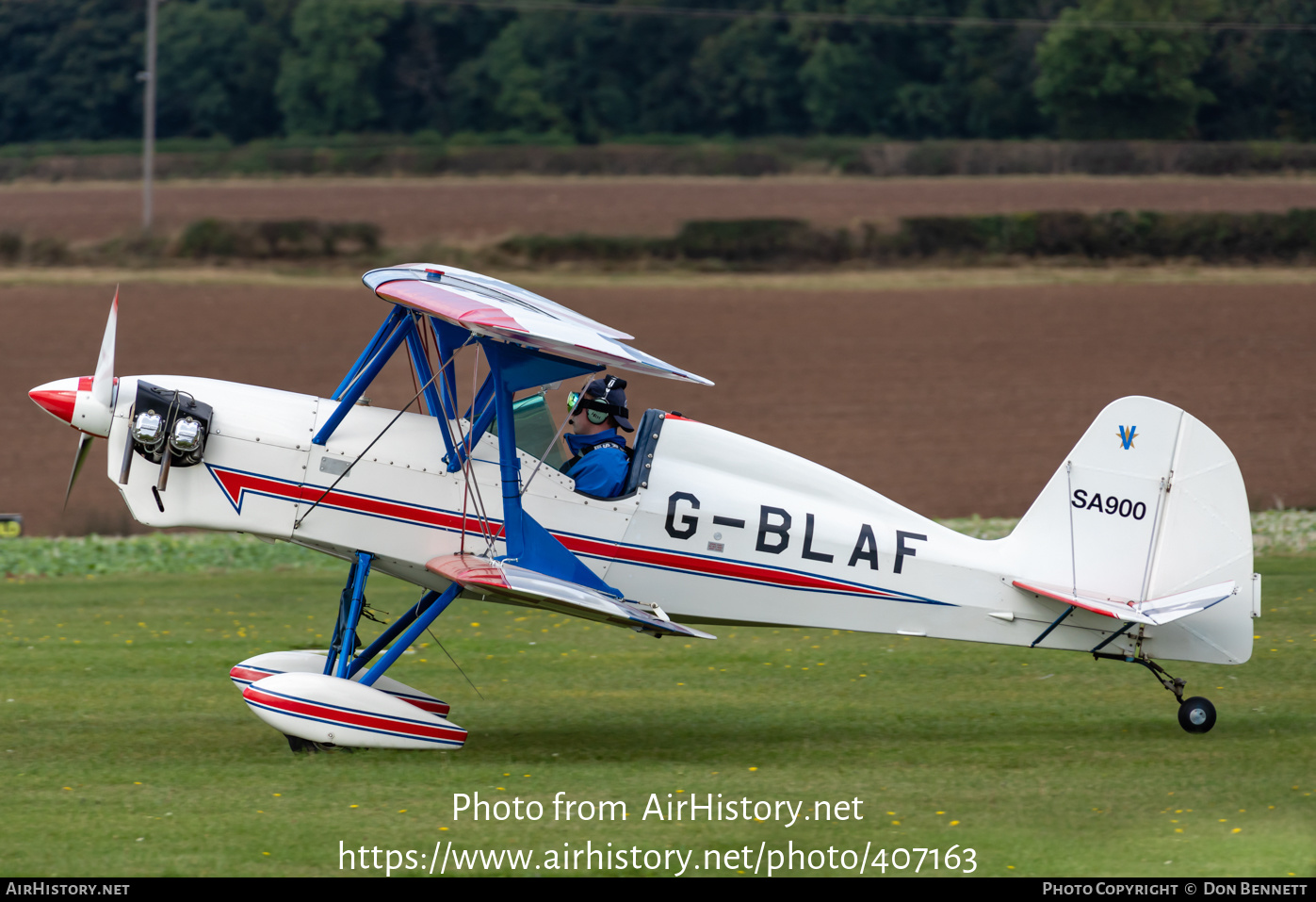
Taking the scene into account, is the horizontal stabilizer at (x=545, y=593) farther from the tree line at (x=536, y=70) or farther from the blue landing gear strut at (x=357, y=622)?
the tree line at (x=536, y=70)

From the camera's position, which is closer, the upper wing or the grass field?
the grass field

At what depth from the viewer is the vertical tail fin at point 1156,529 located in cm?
891

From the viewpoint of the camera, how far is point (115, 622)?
13180mm

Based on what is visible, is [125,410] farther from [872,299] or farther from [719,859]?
[872,299]

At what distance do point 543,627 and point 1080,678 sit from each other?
16.2 feet

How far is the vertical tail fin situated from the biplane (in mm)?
13

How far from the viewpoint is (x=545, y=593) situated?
7.95 m

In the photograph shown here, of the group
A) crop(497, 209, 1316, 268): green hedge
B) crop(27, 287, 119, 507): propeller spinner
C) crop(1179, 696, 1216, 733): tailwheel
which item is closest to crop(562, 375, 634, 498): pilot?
crop(27, 287, 119, 507): propeller spinner

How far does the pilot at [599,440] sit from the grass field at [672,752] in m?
1.69

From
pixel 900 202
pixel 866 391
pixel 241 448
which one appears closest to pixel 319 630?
pixel 241 448

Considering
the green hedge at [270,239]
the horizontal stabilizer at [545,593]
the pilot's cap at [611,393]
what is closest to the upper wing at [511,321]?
the pilot's cap at [611,393]

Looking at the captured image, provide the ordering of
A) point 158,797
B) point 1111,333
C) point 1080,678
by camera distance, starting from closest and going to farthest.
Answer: point 158,797 → point 1080,678 → point 1111,333

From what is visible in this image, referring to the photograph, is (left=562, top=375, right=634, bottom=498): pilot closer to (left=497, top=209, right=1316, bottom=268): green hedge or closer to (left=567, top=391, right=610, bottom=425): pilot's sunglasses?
(left=567, top=391, right=610, bottom=425): pilot's sunglasses

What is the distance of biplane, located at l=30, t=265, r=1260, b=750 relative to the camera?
8.47 m
